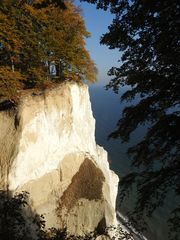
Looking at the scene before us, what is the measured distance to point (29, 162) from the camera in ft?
61.4

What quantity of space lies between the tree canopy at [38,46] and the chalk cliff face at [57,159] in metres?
1.45

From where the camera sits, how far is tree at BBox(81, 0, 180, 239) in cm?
Result: 768

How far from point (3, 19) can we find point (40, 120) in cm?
610

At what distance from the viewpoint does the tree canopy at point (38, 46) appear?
19.7m

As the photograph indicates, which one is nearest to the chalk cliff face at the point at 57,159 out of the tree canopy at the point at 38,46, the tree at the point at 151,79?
the tree canopy at the point at 38,46

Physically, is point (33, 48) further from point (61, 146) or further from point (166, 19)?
point (166, 19)

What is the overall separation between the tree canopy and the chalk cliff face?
1.45 m

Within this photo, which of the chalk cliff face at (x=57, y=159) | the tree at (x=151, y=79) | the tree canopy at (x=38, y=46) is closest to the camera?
the tree at (x=151, y=79)

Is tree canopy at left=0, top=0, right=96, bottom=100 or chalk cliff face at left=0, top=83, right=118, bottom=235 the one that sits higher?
tree canopy at left=0, top=0, right=96, bottom=100

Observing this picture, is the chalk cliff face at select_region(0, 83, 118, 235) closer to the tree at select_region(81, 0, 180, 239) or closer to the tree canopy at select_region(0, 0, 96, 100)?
the tree canopy at select_region(0, 0, 96, 100)

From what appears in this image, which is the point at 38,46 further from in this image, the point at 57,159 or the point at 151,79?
the point at 151,79

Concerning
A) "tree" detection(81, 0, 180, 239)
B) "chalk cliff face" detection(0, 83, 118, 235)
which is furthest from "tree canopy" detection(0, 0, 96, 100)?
"tree" detection(81, 0, 180, 239)

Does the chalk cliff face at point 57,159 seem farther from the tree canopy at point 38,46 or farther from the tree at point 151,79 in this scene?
the tree at point 151,79

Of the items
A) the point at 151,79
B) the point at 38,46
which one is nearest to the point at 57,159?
the point at 38,46
